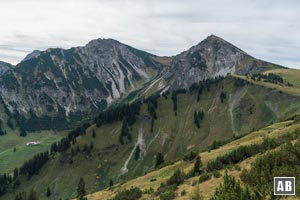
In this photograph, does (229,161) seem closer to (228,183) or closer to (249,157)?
(249,157)

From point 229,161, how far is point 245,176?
22.0 metres

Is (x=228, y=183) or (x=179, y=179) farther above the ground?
(x=228, y=183)

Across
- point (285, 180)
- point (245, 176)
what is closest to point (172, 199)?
point (245, 176)

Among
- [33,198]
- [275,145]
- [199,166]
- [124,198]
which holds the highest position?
[275,145]

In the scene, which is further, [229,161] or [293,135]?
[293,135]

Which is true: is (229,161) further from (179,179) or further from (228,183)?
(228,183)

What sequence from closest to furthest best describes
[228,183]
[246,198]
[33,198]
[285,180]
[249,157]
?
1. [285,180]
2. [246,198]
3. [228,183]
4. [249,157]
5. [33,198]

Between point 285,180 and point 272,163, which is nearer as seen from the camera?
point 285,180

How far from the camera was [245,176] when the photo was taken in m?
49.9

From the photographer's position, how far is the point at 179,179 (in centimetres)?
7231

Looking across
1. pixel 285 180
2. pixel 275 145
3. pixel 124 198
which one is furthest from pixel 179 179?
pixel 285 180

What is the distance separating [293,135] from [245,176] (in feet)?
110

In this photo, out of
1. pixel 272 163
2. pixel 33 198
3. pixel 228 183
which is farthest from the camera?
pixel 33 198

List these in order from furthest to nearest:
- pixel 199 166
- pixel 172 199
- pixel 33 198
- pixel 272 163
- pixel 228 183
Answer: pixel 33 198 → pixel 199 166 → pixel 172 199 → pixel 272 163 → pixel 228 183
